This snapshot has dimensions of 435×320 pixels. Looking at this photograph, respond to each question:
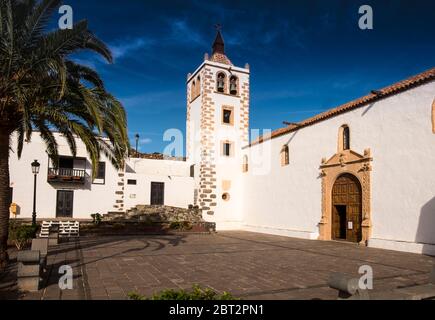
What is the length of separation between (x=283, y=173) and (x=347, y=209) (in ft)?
17.3

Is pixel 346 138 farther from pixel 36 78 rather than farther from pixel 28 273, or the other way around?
pixel 28 273

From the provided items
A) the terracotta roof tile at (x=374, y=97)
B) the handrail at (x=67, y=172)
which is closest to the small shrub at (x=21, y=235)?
the handrail at (x=67, y=172)

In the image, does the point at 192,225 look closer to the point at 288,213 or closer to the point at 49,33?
the point at 288,213

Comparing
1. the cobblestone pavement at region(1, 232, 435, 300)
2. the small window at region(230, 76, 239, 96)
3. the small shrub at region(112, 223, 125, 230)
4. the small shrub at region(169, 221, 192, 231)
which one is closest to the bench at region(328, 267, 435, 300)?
the cobblestone pavement at region(1, 232, 435, 300)

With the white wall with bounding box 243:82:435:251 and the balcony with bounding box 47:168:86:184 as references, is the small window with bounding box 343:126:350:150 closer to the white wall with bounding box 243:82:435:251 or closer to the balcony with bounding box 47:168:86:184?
the white wall with bounding box 243:82:435:251

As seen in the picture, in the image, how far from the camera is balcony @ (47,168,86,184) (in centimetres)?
2141

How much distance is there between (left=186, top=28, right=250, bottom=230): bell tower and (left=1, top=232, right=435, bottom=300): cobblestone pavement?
34.2 feet

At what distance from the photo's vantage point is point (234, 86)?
25.1 meters

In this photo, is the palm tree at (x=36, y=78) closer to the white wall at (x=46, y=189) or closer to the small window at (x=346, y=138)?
the small window at (x=346, y=138)

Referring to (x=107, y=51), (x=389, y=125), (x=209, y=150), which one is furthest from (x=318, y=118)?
(x=107, y=51)

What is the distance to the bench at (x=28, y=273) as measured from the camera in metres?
6.34

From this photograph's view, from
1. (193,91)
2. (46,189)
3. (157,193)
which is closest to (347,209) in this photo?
(157,193)

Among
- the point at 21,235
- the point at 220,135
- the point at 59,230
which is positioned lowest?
the point at 59,230

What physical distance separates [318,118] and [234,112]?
8318 millimetres
